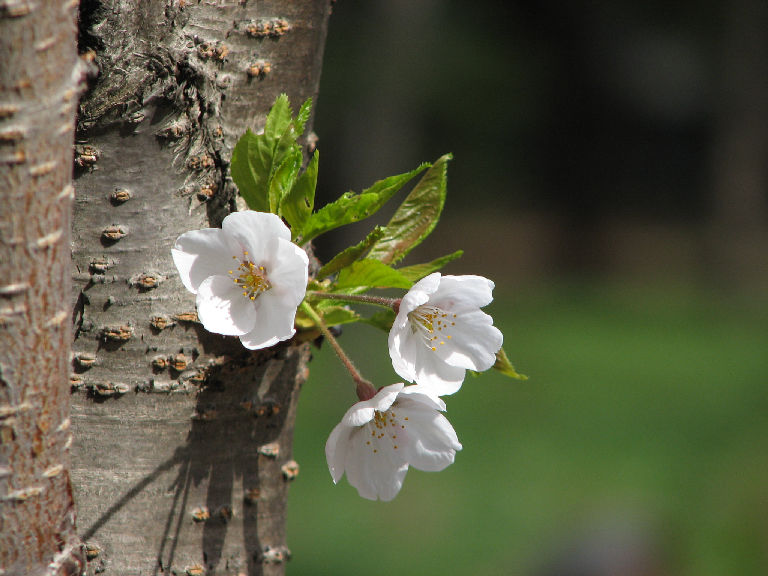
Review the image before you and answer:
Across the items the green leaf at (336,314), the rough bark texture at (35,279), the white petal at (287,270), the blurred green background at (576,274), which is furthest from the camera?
the blurred green background at (576,274)

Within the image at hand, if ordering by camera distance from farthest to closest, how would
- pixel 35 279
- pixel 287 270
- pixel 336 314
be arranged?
pixel 336 314 < pixel 287 270 < pixel 35 279

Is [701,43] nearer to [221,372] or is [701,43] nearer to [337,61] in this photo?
[337,61]

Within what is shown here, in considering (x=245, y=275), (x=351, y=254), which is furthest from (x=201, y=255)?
(x=351, y=254)

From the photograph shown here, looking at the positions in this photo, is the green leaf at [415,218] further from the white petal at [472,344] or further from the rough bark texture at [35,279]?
the rough bark texture at [35,279]

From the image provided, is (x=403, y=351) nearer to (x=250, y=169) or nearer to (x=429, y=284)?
(x=429, y=284)

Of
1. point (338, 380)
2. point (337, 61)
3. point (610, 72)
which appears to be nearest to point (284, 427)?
point (338, 380)

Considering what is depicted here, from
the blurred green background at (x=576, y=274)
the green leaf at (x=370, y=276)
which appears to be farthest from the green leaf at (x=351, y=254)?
the blurred green background at (x=576, y=274)

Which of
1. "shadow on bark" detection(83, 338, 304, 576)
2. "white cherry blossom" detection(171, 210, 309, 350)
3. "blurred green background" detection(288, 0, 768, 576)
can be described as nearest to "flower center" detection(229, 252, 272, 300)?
"white cherry blossom" detection(171, 210, 309, 350)

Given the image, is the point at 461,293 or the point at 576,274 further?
the point at 576,274
